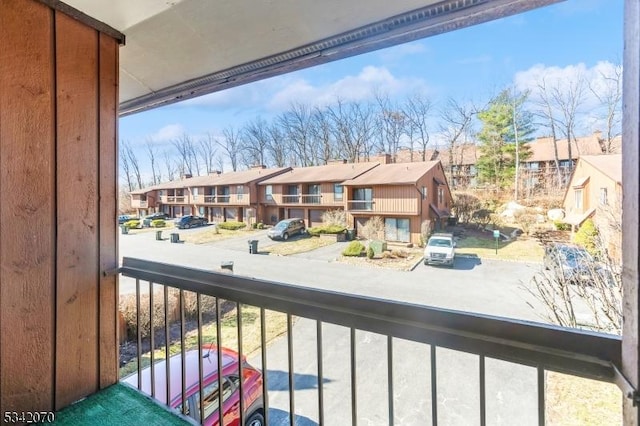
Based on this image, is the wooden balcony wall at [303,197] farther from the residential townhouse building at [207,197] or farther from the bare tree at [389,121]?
the bare tree at [389,121]

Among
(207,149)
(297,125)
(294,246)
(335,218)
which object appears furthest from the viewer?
(335,218)

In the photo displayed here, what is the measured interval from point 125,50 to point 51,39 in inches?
13.6

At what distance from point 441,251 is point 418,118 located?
194cm

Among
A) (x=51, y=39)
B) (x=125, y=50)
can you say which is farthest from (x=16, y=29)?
(x=125, y=50)

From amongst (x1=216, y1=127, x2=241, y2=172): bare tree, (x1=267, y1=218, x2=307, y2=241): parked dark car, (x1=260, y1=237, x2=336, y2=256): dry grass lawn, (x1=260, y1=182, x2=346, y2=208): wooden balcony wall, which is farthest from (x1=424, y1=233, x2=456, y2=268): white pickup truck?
(x1=260, y1=182, x2=346, y2=208): wooden balcony wall

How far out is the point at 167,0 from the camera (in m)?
1.15

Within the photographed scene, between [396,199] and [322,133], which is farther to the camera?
[396,199]

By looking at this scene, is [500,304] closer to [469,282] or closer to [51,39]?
[469,282]

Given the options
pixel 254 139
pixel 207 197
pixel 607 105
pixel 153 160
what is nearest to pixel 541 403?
pixel 607 105

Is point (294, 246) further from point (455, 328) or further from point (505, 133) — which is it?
point (455, 328)

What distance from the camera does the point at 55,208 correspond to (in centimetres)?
122

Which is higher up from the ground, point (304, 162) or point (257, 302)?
point (304, 162)

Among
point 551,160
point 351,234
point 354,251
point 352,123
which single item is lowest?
point 354,251

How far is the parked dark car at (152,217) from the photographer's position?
4.60 m
